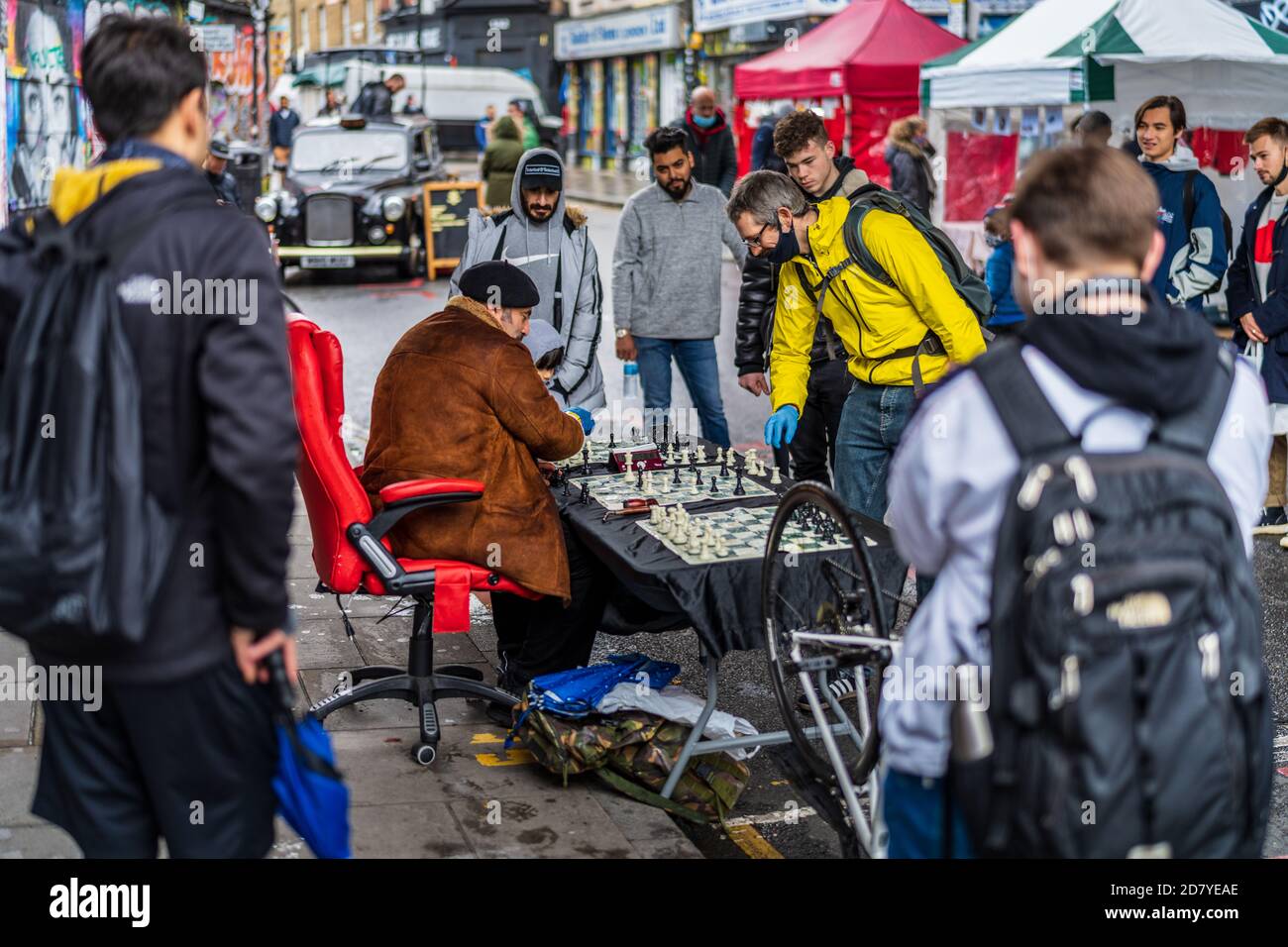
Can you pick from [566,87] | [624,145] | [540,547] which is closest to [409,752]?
[540,547]

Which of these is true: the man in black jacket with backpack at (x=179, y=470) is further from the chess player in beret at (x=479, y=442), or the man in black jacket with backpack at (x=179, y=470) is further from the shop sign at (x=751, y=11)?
the shop sign at (x=751, y=11)

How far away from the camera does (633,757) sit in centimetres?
481

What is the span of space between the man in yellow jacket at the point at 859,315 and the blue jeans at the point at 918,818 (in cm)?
255

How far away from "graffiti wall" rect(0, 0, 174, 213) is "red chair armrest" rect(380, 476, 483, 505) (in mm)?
10688

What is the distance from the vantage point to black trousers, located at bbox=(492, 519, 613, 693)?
5.53 m

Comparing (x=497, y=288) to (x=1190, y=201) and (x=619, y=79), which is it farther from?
(x=619, y=79)

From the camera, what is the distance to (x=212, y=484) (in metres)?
2.78

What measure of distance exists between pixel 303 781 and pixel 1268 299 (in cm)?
649

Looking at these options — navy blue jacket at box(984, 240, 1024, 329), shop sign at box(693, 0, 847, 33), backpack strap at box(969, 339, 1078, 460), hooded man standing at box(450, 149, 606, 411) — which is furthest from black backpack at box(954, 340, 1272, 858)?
shop sign at box(693, 0, 847, 33)

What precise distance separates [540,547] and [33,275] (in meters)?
2.64

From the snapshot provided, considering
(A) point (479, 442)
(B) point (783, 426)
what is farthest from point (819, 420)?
(A) point (479, 442)

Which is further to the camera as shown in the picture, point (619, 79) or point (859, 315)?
point (619, 79)

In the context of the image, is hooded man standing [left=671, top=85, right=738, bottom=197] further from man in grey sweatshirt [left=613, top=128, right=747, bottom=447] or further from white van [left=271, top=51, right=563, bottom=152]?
white van [left=271, top=51, right=563, bottom=152]
